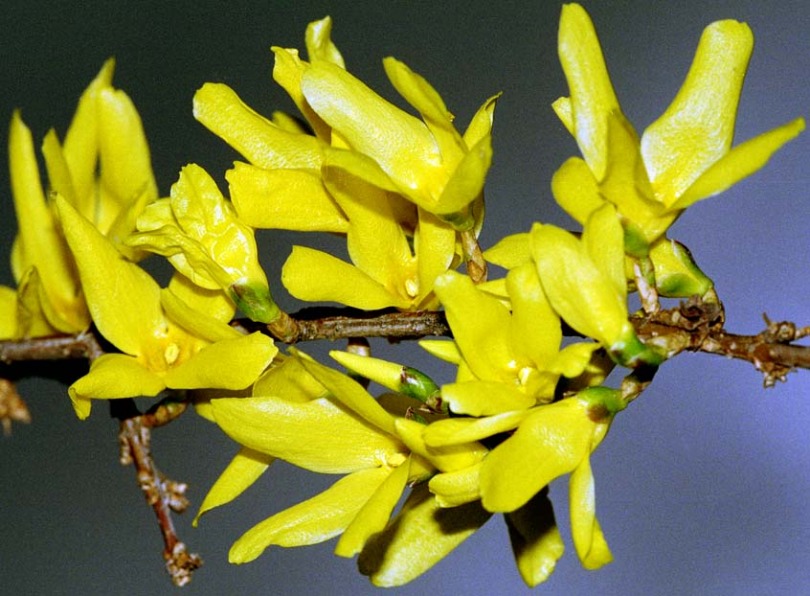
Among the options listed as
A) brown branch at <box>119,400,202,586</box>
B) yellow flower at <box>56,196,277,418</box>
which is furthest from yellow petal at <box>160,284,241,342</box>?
brown branch at <box>119,400,202,586</box>

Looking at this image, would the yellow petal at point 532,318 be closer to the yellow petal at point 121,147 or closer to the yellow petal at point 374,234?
the yellow petal at point 374,234

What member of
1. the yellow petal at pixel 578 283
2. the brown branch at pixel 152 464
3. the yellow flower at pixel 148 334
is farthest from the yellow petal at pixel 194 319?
the yellow petal at pixel 578 283

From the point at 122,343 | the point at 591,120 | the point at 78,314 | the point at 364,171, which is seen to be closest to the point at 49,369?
the point at 78,314

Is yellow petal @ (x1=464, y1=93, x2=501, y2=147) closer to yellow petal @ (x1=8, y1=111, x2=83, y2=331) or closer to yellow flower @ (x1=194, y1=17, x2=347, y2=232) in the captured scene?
yellow flower @ (x1=194, y1=17, x2=347, y2=232)

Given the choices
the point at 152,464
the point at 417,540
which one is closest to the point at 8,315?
the point at 152,464

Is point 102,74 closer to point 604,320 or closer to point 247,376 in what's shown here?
point 247,376
